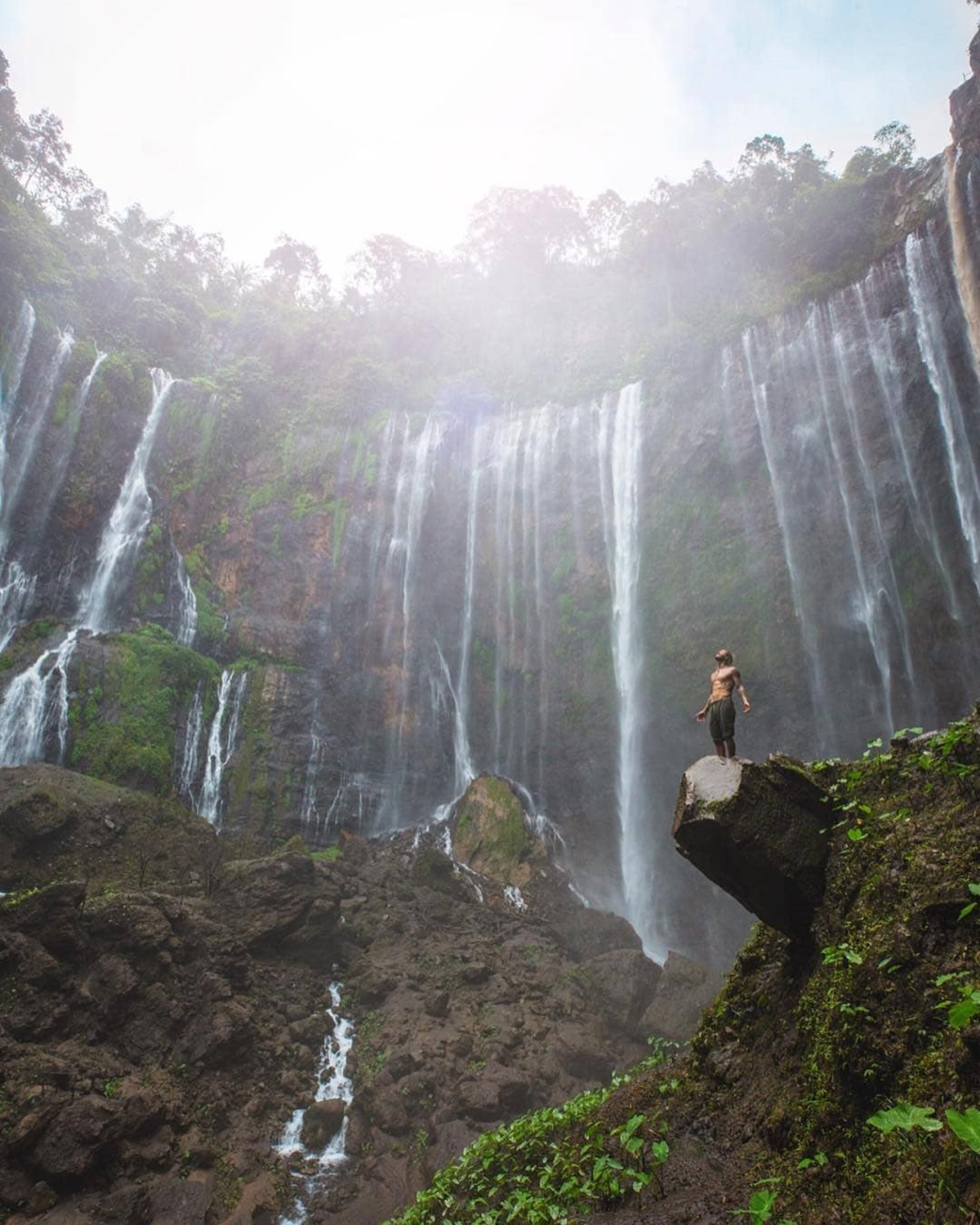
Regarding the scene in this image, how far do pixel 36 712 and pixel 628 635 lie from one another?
14.8 metres

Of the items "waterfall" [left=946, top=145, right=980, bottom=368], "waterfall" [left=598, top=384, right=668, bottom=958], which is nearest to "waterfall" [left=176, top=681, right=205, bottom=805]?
"waterfall" [left=598, top=384, right=668, bottom=958]

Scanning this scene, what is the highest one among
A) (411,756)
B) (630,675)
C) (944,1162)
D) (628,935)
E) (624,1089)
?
(630,675)

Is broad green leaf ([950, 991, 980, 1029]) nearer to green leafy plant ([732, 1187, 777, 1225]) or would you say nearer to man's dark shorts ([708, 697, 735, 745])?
green leafy plant ([732, 1187, 777, 1225])

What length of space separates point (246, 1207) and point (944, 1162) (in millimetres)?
7668

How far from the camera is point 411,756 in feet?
64.5

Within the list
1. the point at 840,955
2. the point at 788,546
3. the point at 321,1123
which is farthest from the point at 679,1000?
the point at 788,546

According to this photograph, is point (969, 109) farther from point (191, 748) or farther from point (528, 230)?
point (191, 748)

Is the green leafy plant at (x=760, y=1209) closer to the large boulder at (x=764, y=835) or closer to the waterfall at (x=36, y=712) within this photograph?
the large boulder at (x=764, y=835)

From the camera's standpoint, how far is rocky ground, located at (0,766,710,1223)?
22.6 feet

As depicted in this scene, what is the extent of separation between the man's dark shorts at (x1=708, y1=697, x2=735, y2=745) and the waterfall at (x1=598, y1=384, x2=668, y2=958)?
13385 millimetres

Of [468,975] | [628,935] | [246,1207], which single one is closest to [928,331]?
[628,935]

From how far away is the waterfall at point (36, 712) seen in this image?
1467 cm

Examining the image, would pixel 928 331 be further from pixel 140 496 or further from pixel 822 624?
pixel 140 496


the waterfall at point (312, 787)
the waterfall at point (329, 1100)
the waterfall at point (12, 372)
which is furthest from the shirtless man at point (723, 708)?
the waterfall at point (12, 372)
